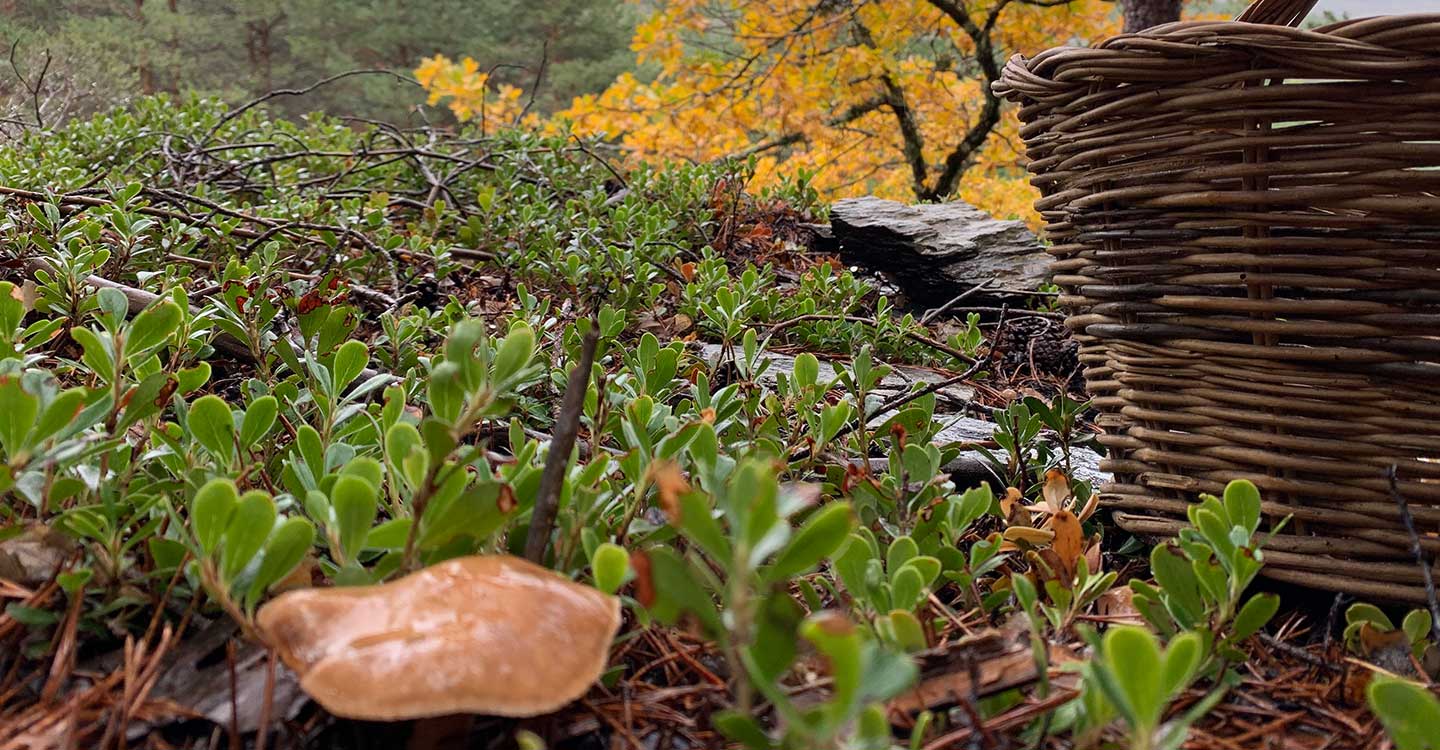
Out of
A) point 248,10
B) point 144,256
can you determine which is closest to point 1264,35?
point 144,256

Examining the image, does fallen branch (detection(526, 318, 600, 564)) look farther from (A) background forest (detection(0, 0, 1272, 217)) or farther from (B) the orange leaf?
(A) background forest (detection(0, 0, 1272, 217))

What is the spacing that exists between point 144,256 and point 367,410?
1406mm

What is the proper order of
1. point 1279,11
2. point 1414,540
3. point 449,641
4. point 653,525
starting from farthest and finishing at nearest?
point 1279,11 → point 1414,540 → point 653,525 → point 449,641

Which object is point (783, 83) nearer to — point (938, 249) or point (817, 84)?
point (817, 84)

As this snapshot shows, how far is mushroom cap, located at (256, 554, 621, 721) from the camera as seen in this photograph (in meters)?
0.57

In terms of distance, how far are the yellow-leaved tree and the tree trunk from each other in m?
2.62

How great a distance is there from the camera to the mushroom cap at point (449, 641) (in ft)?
1.87

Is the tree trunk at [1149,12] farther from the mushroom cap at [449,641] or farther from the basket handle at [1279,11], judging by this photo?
the mushroom cap at [449,641]

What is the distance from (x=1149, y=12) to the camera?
4.33 m

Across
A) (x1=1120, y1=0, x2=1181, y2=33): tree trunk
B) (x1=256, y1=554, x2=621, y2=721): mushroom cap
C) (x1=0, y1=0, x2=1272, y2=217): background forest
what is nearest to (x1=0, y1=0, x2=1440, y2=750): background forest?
(x1=256, y1=554, x2=621, y2=721): mushroom cap

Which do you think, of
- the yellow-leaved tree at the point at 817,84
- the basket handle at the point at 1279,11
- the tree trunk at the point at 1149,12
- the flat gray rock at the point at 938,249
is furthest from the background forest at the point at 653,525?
the yellow-leaved tree at the point at 817,84

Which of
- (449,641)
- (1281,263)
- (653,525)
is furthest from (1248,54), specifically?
(449,641)

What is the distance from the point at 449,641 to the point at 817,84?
25.6 feet

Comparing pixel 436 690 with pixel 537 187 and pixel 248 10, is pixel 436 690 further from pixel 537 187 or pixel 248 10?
pixel 248 10
